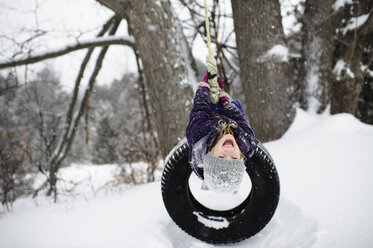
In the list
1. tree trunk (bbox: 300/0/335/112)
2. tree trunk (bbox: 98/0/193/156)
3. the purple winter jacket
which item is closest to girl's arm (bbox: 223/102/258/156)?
the purple winter jacket

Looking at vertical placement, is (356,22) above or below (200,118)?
above

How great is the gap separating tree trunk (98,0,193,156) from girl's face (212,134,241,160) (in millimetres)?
1051

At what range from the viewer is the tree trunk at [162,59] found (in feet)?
7.22

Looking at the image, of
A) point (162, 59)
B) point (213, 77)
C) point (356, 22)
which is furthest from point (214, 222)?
point (356, 22)

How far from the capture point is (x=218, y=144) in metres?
1.31

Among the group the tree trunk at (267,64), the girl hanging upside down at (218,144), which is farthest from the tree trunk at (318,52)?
the girl hanging upside down at (218,144)

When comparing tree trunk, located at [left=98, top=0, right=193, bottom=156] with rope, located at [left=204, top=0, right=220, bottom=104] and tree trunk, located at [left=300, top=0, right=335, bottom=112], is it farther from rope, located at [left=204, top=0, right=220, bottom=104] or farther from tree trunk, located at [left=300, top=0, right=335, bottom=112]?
tree trunk, located at [left=300, top=0, right=335, bottom=112]

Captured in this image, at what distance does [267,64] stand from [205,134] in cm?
184

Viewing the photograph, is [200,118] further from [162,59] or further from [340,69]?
[340,69]

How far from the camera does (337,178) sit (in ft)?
5.34

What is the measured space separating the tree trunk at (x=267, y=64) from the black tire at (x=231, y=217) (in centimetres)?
153

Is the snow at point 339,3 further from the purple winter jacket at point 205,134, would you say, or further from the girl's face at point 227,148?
the girl's face at point 227,148

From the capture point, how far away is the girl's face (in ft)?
4.20

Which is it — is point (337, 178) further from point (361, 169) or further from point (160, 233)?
point (160, 233)
